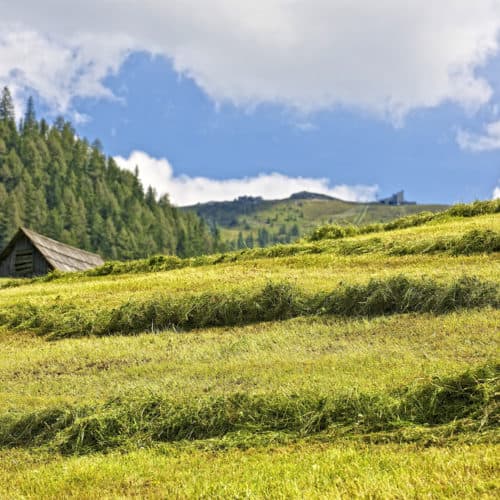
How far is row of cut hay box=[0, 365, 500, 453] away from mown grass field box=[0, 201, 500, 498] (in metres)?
0.02

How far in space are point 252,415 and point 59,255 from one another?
4339 centimetres

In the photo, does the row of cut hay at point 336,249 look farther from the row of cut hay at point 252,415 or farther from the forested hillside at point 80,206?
the forested hillside at point 80,206

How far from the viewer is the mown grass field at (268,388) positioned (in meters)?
7.31

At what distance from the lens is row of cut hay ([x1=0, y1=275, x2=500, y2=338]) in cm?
1426

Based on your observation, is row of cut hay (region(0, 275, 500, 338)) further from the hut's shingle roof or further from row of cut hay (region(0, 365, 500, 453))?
the hut's shingle roof

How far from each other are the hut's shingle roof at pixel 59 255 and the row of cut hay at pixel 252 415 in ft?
126

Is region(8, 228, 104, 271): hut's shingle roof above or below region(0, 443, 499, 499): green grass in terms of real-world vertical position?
above

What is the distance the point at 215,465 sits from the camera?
787cm


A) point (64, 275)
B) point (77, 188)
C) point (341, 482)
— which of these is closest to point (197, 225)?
point (77, 188)

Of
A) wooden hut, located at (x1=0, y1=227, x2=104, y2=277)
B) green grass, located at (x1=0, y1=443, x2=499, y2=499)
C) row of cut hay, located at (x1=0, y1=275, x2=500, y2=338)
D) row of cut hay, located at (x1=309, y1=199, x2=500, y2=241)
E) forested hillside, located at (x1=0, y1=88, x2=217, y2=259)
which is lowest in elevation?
green grass, located at (x1=0, y1=443, x2=499, y2=499)

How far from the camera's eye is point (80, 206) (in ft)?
518

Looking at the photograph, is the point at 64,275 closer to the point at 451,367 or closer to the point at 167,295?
the point at 167,295

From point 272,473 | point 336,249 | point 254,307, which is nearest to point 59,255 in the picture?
point 336,249

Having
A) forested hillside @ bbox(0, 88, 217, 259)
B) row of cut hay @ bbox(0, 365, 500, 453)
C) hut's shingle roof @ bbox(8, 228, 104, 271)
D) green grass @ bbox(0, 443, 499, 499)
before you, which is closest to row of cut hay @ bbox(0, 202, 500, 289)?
row of cut hay @ bbox(0, 365, 500, 453)
